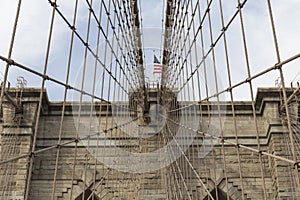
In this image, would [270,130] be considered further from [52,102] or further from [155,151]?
[52,102]

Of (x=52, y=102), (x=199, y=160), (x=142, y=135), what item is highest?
(x=52, y=102)

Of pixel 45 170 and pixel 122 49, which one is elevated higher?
pixel 122 49

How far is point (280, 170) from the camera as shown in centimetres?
736

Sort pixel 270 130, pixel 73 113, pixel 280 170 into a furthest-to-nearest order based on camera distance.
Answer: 1. pixel 73 113
2. pixel 270 130
3. pixel 280 170

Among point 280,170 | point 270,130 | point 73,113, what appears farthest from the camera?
point 73,113

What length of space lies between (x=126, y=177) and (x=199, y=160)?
5.11ft

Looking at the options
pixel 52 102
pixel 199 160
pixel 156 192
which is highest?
pixel 52 102

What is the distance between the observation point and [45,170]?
7.87 metres

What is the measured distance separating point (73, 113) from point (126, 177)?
6.25 ft

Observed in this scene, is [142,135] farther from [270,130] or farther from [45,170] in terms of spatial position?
[270,130]

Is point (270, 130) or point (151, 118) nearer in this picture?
point (270, 130)

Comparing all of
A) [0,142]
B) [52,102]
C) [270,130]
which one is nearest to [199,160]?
[270,130]

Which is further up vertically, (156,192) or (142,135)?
(142,135)

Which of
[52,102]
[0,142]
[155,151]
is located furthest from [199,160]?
[0,142]
